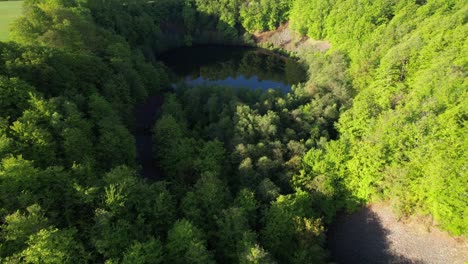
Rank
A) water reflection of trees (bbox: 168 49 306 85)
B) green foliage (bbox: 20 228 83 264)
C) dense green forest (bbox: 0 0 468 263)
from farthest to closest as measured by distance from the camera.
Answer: water reflection of trees (bbox: 168 49 306 85) < dense green forest (bbox: 0 0 468 263) < green foliage (bbox: 20 228 83 264)

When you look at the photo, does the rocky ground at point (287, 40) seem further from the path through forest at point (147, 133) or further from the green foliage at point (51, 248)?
the green foliage at point (51, 248)

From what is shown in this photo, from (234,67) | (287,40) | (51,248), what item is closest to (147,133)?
(51,248)

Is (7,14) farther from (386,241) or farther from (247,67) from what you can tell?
(386,241)

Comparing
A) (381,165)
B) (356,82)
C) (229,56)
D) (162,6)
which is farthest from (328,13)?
(381,165)

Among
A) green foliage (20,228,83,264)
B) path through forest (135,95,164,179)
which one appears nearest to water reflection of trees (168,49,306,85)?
path through forest (135,95,164,179)

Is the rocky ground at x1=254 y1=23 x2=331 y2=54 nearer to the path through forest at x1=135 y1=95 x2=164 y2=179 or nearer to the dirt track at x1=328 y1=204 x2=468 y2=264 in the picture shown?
the path through forest at x1=135 y1=95 x2=164 y2=179

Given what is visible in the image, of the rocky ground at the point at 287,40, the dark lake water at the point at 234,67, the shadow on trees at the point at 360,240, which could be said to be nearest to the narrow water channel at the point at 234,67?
the dark lake water at the point at 234,67

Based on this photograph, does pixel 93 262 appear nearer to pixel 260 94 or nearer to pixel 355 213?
pixel 355 213
